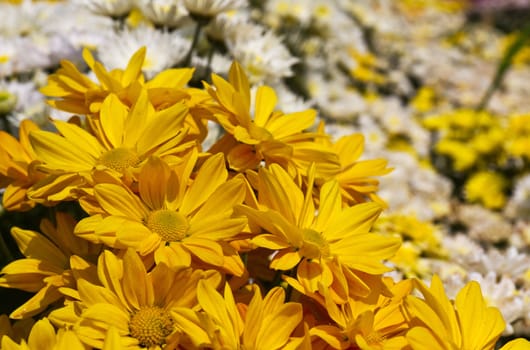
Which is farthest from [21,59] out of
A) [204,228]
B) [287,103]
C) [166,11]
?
[204,228]

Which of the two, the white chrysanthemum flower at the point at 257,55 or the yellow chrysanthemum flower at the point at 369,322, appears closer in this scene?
the yellow chrysanthemum flower at the point at 369,322

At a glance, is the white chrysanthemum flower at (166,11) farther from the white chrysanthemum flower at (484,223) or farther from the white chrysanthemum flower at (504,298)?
the white chrysanthemum flower at (484,223)

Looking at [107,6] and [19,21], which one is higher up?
[107,6]

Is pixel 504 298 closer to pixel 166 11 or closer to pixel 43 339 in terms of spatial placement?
pixel 43 339

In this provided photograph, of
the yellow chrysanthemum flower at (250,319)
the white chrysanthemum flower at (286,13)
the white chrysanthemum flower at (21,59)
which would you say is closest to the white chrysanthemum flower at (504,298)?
the yellow chrysanthemum flower at (250,319)

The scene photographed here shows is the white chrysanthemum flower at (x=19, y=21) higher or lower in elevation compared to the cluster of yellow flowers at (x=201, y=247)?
lower

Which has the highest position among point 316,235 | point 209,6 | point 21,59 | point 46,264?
point 209,6

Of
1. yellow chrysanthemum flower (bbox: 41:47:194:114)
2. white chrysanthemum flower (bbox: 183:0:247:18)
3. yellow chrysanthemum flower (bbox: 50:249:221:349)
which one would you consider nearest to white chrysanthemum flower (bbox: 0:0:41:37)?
white chrysanthemum flower (bbox: 183:0:247:18)

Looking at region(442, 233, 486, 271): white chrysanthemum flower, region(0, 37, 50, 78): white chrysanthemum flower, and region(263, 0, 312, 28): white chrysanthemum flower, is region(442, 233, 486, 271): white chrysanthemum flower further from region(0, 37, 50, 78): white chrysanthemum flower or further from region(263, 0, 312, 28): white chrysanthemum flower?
region(0, 37, 50, 78): white chrysanthemum flower
